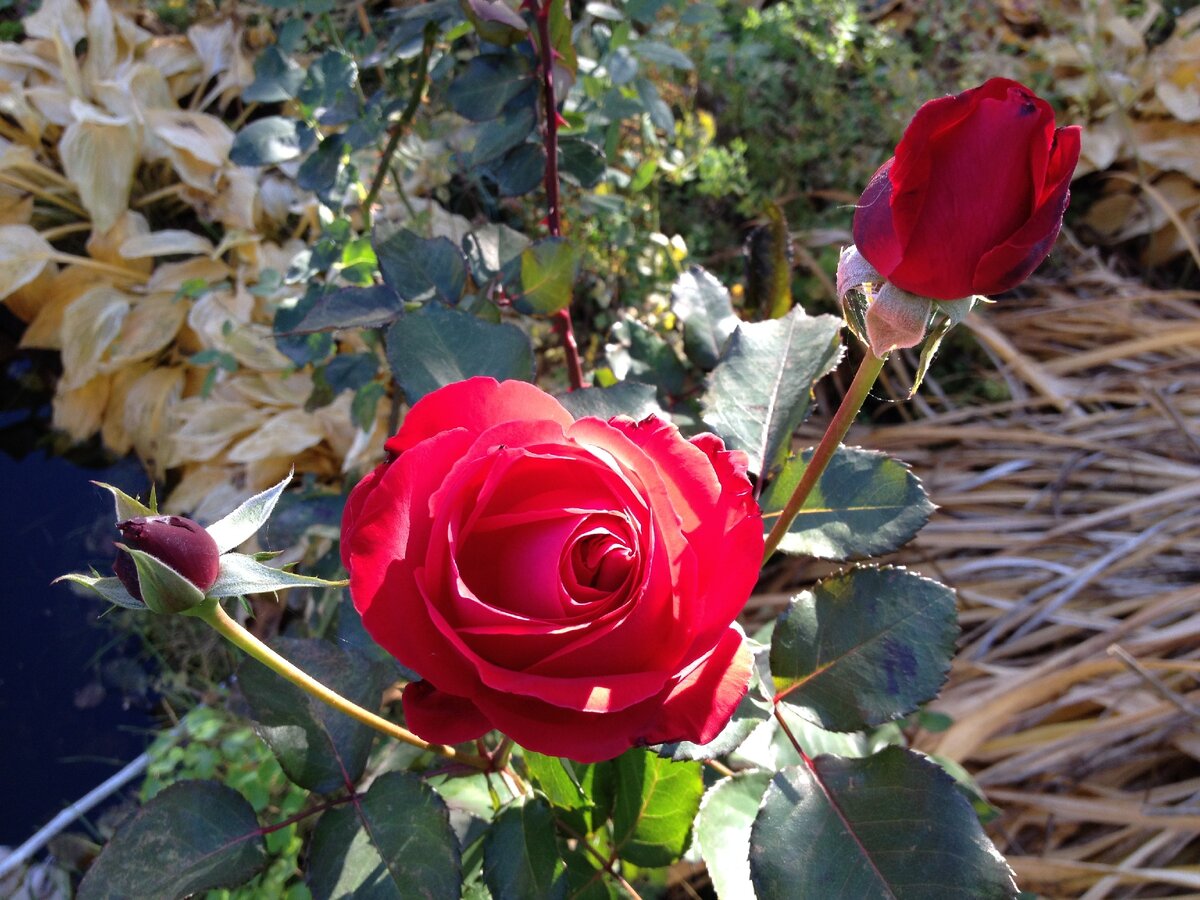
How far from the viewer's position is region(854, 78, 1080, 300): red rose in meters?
0.29

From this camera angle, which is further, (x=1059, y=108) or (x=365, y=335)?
(x=1059, y=108)

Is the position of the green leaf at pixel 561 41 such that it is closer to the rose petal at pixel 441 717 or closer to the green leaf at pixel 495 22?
the green leaf at pixel 495 22

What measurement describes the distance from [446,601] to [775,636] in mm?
245

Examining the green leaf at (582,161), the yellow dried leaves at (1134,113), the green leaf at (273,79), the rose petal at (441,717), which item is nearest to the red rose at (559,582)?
the rose petal at (441,717)

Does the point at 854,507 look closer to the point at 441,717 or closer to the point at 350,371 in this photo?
the point at 441,717

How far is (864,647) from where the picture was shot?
480 millimetres

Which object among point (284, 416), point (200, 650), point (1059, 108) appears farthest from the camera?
point (1059, 108)

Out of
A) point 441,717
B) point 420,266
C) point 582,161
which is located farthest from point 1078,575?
point 441,717

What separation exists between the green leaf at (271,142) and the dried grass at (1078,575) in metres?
0.91

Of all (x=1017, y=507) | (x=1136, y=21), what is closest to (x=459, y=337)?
(x=1017, y=507)

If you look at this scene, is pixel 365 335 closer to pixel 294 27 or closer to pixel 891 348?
pixel 294 27

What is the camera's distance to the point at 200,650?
1.51 metres

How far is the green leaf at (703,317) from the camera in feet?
2.24

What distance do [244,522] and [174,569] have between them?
0.18 ft
